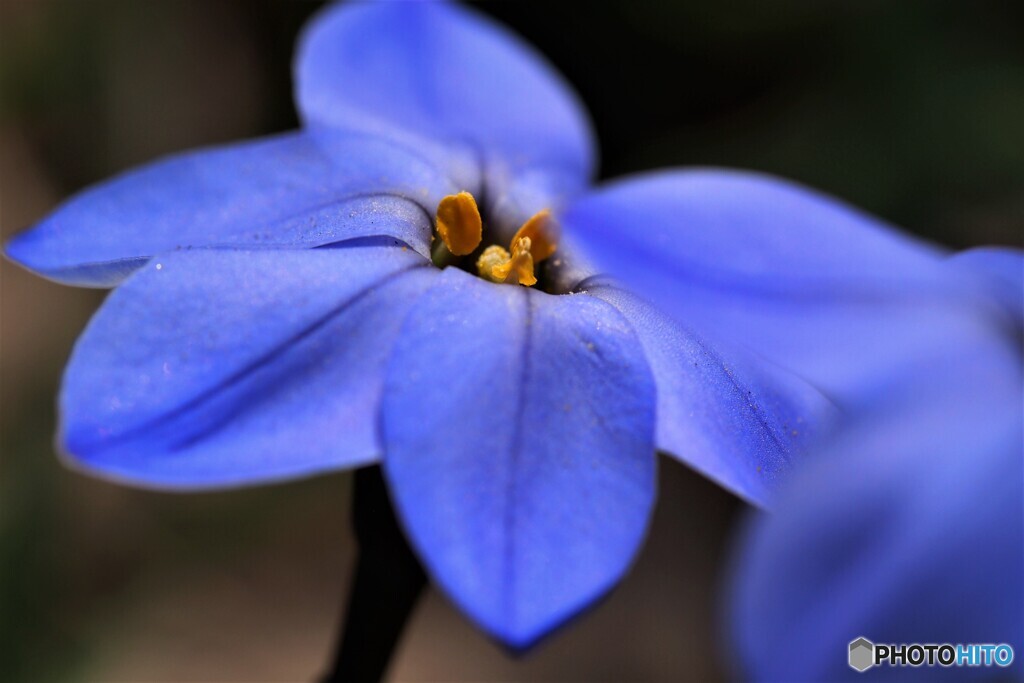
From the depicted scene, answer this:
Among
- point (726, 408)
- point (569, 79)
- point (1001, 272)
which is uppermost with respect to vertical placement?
point (1001, 272)

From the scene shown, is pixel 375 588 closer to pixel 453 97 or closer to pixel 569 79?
pixel 453 97

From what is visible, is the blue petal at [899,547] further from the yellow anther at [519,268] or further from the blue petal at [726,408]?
the yellow anther at [519,268]

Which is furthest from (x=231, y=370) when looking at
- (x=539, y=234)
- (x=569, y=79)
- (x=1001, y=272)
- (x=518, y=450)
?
(x=569, y=79)

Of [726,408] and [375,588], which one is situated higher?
[726,408]

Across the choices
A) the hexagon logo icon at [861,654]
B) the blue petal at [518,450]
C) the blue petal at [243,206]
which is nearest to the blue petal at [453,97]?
the blue petal at [243,206]

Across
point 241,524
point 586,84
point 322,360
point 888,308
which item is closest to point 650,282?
point 888,308
